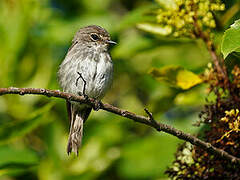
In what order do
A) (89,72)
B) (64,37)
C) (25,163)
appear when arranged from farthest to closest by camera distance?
(64,37) → (89,72) → (25,163)

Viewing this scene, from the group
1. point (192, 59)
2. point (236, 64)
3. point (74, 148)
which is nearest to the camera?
point (236, 64)

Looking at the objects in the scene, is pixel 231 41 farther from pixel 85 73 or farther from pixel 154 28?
pixel 85 73

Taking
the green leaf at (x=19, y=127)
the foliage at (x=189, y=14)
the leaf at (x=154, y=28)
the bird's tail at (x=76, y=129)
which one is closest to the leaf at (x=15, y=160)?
the green leaf at (x=19, y=127)

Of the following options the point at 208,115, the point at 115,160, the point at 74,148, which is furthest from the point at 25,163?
the point at 208,115

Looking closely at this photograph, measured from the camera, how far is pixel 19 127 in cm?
408

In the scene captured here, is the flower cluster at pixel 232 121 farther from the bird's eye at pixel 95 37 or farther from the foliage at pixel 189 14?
the bird's eye at pixel 95 37

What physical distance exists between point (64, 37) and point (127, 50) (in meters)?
1.46

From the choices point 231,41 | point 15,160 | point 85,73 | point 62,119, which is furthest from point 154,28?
point 62,119

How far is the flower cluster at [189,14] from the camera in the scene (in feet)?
10.9

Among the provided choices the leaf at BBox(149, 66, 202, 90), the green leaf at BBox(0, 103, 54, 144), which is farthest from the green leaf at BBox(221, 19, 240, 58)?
the green leaf at BBox(0, 103, 54, 144)

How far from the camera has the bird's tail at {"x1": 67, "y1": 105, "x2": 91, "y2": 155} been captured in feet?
16.0

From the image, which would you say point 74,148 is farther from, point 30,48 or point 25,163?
point 30,48

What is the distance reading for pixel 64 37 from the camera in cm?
607

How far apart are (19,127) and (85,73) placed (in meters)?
1.28
